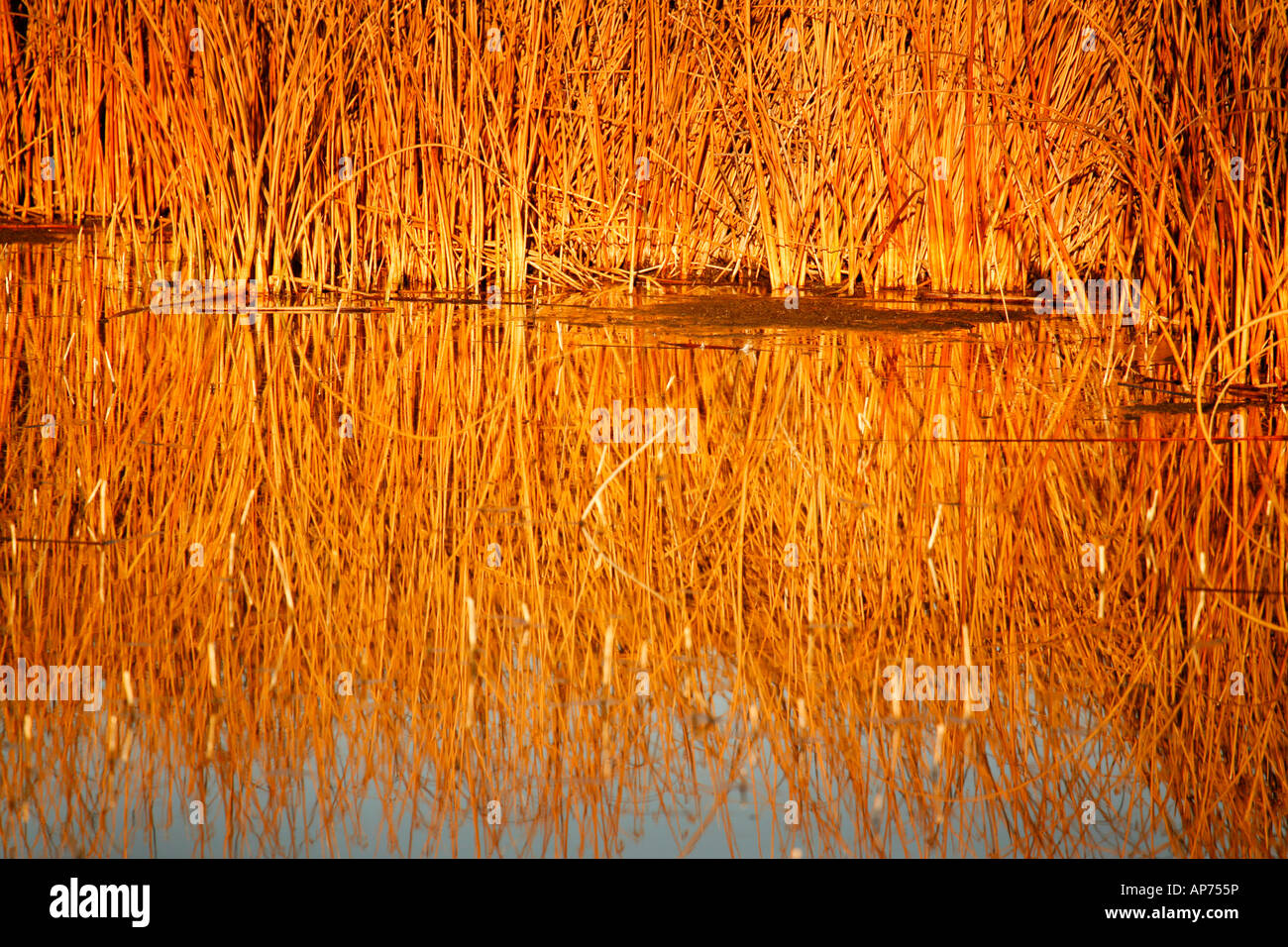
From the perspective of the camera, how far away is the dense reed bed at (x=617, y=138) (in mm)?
4156

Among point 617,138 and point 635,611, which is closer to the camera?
point 635,611

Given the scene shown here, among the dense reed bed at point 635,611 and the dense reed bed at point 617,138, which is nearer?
the dense reed bed at point 635,611

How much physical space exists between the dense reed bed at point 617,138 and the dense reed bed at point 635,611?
125 centimetres

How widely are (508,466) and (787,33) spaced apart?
2645 millimetres

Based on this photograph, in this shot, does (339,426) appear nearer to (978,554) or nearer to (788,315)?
(978,554)

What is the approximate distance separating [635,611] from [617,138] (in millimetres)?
3135

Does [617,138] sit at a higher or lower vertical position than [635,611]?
higher

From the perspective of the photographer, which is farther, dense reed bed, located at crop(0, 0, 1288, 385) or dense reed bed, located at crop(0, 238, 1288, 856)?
dense reed bed, located at crop(0, 0, 1288, 385)

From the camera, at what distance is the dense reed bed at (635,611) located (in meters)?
1.30

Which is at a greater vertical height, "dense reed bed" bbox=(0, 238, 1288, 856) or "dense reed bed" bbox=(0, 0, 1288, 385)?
"dense reed bed" bbox=(0, 0, 1288, 385)

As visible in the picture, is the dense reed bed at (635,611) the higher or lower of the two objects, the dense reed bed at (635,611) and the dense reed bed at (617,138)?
the lower

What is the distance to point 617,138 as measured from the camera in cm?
468

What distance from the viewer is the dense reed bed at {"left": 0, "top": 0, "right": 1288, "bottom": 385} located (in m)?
4.16

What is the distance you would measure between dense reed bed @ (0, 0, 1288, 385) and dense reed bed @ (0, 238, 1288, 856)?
1.25 metres
